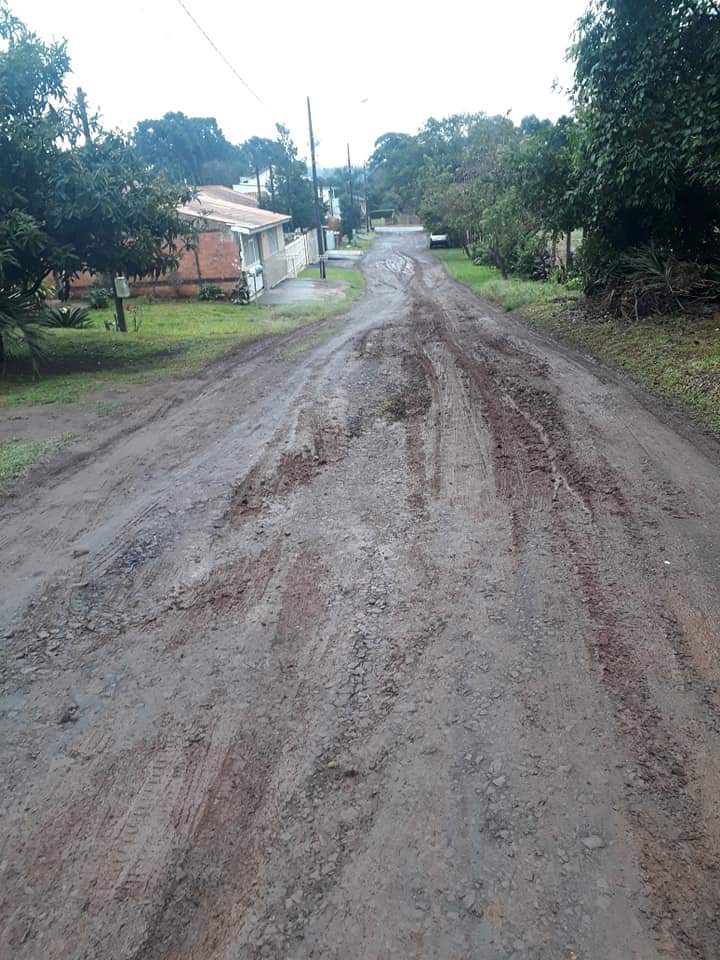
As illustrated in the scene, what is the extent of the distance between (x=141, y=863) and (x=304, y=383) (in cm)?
844

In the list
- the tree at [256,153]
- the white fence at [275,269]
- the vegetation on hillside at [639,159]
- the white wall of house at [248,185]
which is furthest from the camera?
the tree at [256,153]

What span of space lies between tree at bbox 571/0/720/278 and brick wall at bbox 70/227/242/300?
12.5 m

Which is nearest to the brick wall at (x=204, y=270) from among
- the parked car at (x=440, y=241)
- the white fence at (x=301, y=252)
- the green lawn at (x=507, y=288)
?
the white fence at (x=301, y=252)

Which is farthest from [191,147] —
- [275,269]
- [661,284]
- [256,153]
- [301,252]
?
[661,284]

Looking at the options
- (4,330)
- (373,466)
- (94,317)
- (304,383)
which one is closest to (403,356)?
(304,383)

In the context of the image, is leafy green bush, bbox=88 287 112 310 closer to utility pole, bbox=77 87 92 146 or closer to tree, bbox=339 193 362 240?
utility pole, bbox=77 87 92 146

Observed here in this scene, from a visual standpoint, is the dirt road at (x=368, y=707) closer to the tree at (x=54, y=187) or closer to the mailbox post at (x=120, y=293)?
the tree at (x=54, y=187)

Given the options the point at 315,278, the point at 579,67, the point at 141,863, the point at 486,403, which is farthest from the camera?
the point at 315,278

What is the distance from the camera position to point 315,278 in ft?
104

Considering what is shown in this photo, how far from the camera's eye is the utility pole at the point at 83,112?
13.1 metres

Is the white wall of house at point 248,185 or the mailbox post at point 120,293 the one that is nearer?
the mailbox post at point 120,293

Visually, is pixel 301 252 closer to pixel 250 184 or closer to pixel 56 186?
pixel 56 186

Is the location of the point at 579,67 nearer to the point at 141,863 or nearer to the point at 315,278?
the point at 141,863

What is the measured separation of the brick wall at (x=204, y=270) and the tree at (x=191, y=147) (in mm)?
38427
